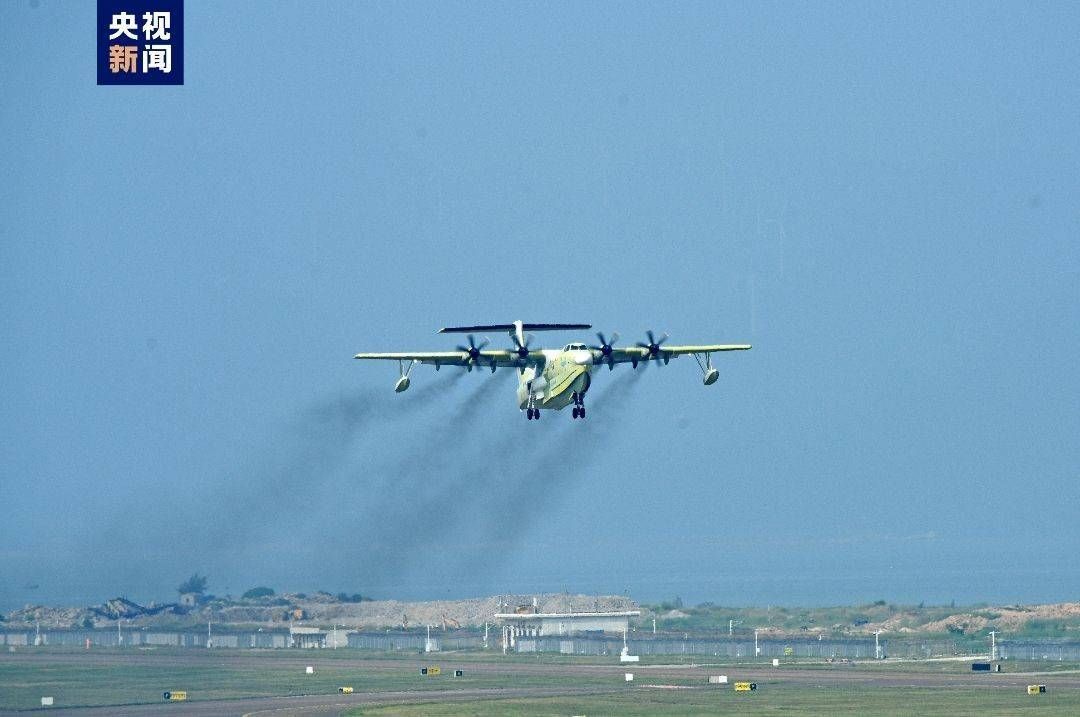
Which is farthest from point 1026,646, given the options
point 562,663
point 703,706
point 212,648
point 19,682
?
point 19,682

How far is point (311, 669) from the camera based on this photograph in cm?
15600

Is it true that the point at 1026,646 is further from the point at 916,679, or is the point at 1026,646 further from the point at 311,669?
the point at 311,669

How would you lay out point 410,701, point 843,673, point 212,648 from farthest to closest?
point 212,648
point 843,673
point 410,701

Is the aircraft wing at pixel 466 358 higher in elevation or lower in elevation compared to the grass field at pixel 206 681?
higher

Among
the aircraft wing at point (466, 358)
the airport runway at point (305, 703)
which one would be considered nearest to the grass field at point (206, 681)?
the airport runway at point (305, 703)

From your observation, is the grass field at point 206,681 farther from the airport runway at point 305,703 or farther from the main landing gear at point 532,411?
the main landing gear at point 532,411

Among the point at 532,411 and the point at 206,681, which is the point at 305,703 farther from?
the point at 532,411

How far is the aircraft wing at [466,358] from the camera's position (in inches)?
4587

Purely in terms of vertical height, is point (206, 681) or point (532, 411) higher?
point (532, 411)

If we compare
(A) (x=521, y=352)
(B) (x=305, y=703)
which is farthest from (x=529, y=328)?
(B) (x=305, y=703)

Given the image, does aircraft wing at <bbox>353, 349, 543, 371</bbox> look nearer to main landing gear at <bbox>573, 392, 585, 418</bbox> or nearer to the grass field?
main landing gear at <bbox>573, 392, 585, 418</bbox>

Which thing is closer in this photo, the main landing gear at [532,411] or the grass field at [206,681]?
the main landing gear at [532,411]

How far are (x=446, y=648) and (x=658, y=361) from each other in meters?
81.9

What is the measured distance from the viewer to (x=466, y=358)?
11812cm
